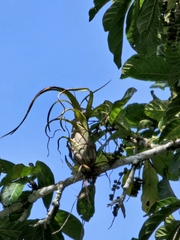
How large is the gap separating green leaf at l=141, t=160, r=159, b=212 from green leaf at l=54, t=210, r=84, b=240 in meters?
0.41

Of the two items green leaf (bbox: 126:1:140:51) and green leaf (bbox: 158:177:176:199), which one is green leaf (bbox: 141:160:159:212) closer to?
green leaf (bbox: 158:177:176:199)

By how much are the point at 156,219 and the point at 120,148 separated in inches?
14.4

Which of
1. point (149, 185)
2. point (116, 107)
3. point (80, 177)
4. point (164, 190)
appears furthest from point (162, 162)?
point (80, 177)

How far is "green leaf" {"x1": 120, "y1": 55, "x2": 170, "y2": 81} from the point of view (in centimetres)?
245

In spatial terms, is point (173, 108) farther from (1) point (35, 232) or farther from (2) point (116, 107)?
(1) point (35, 232)

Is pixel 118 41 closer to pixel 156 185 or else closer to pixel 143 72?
pixel 143 72

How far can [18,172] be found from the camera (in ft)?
8.20

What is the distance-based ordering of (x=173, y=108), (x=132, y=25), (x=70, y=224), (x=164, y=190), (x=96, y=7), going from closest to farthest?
(x=173, y=108) < (x=164, y=190) < (x=70, y=224) < (x=96, y=7) < (x=132, y=25)

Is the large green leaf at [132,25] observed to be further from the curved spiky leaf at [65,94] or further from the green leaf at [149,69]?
the curved spiky leaf at [65,94]

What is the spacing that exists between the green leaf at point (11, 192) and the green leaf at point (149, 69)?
675mm

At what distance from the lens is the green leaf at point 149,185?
2852 mm

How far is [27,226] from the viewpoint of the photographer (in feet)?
8.66

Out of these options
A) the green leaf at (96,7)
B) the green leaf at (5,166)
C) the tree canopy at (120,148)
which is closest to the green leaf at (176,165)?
the tree canopy at (120,148)

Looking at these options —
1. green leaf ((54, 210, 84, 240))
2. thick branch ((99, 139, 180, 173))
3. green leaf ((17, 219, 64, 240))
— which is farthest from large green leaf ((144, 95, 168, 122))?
green leaf ((17, 219, 64, 240))
